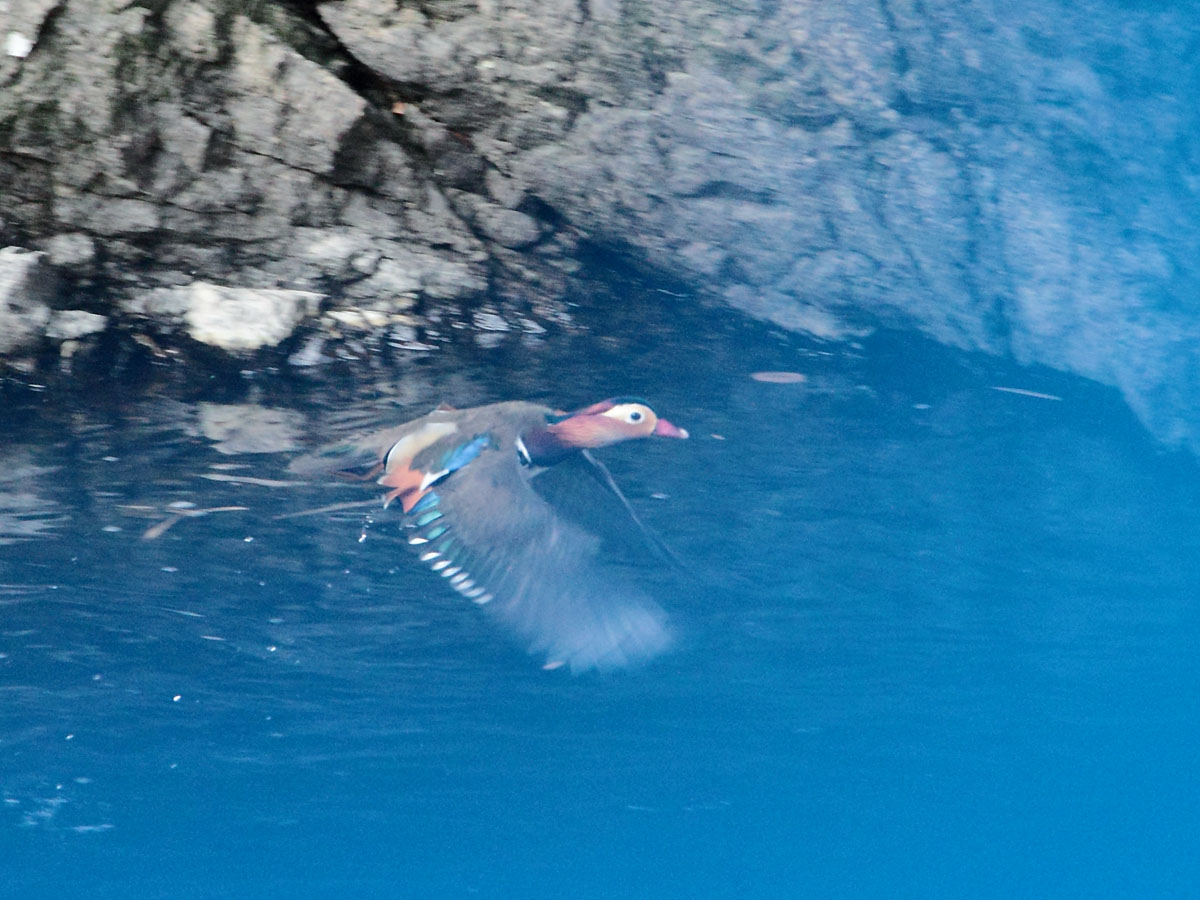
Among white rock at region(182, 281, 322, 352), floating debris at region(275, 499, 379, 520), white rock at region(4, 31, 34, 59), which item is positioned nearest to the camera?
white rock at region(4, 31, 34, 59)

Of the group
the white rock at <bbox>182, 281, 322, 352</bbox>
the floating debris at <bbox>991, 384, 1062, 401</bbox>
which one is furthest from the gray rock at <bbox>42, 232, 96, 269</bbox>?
the floating debris at <bbox>991, 384, 1062, 401</bbox>

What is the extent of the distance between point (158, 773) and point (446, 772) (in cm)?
548

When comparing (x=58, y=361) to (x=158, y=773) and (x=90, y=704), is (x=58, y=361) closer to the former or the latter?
(x=90, y=704)

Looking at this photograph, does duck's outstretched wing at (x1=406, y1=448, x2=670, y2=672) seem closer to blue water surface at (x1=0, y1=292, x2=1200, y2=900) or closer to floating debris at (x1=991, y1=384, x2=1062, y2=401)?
blue water surface at (x1=0, y1=292, x2=1200, y2=900)

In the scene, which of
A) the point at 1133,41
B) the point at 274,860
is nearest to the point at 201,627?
the point at 1133,41

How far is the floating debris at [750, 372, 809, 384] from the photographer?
5.84 m

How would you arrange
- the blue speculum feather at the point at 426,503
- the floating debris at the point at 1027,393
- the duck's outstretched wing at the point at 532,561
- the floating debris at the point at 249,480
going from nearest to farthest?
1. the duck's outstretched wing at the point at 532,561
2. the blue speculum feather at the point at 426,503
3. the floating debris at the point at 249,480
4. the floating debris at the point at 1027,393

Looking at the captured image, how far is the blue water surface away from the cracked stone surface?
556mm

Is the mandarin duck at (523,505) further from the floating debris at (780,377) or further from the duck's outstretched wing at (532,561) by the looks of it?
the floating debris at (780,377)

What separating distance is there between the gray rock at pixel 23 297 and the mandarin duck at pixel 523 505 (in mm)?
1658

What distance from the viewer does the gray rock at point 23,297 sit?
15.0 ft

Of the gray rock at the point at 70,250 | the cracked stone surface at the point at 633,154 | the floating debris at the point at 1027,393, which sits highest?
the cracked stone surface at the point at 633,154

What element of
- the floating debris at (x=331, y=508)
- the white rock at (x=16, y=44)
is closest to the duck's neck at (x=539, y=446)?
the floating debris at (x=331, y=508)

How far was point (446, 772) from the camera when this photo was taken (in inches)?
662
